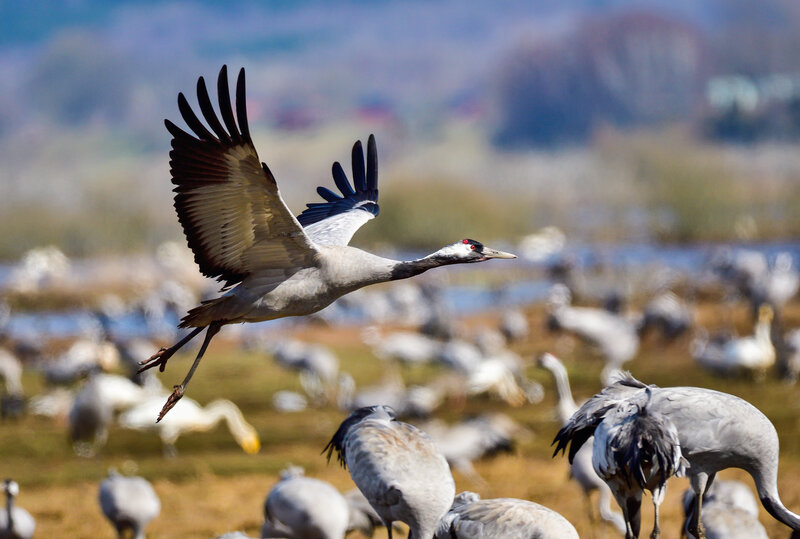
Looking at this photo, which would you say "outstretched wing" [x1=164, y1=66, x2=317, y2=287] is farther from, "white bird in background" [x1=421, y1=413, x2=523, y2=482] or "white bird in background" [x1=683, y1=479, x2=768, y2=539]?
"white bird in background" [x1=421, y1=413, x2=523, y2=482]

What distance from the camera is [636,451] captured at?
11.9 feet

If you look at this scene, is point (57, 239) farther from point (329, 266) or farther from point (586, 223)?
point (329, 266)

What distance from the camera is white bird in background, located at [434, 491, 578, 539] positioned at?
3.88 m

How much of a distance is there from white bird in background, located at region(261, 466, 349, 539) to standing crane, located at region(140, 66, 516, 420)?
0.74 m

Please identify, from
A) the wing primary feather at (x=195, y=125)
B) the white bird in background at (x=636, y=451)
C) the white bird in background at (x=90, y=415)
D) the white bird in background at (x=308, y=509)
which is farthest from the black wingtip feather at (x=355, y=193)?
the white bird in background at (x=90, y=415)

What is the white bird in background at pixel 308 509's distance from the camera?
4770 mm

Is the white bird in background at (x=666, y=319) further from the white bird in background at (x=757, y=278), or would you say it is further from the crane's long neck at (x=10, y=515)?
the crane's long neck at (x=10, y=515)

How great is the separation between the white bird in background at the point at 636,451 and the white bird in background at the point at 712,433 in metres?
0.06

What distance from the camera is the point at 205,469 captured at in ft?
26.6

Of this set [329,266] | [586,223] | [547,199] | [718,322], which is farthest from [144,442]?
[547,199]

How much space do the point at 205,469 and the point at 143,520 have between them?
2.67 meters

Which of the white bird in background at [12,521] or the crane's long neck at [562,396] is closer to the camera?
the white bird in background at [12,521]

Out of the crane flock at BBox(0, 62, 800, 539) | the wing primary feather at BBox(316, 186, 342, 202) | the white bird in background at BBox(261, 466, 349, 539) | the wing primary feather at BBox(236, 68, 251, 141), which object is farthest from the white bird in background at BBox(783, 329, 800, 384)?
the wing primary feather at BBox(236, 68, 251, 141)

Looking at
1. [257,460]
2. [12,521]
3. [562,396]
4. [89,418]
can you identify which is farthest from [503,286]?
[12,521]
